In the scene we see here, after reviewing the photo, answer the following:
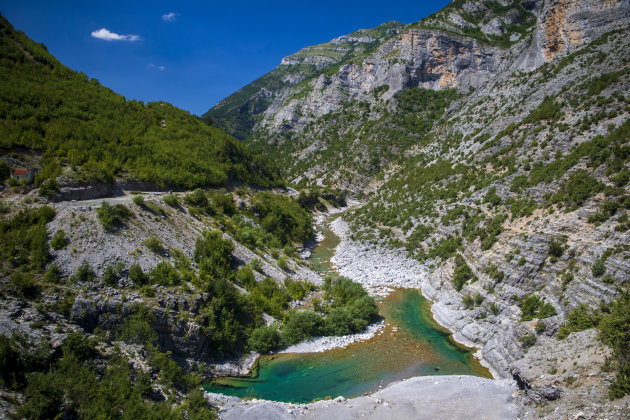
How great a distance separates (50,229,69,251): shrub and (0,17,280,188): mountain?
7.41 meters

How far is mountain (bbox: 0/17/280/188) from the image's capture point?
2686 cm

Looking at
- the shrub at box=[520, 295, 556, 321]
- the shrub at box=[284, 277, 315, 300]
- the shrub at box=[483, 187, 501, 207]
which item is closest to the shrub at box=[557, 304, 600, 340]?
the shrub at box=[520, 295, 556, 321]

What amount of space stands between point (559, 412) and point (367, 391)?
26.7 ft

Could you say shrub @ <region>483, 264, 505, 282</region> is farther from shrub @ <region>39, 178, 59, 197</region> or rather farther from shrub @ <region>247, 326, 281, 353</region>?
shrub @ <region>39, 178, 59, 197</region>

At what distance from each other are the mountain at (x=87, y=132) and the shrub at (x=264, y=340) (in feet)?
61.1

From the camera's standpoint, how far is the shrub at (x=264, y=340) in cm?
2067

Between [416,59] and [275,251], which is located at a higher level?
[416,59]

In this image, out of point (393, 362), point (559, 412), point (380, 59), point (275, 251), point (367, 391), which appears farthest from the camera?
point (380, 59)

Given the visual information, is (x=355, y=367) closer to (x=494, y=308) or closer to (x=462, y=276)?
(x=494, y=308)

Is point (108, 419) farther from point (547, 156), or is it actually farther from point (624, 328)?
point (547, 156)

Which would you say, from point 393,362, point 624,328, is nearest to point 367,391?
point 393,362

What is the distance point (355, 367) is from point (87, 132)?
32.5m

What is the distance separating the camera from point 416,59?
9562 cm

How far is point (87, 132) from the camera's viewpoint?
31875 mm
